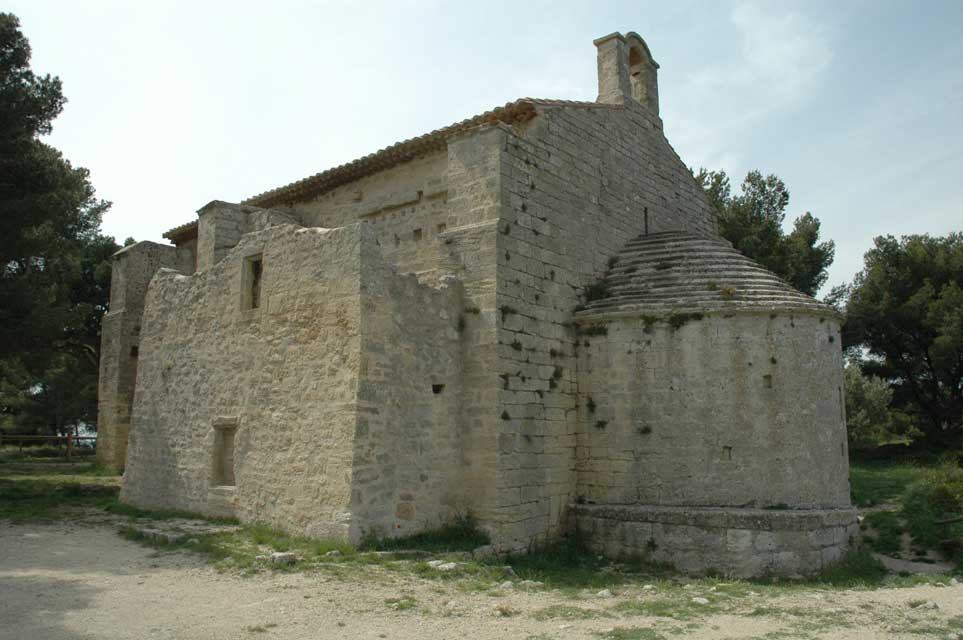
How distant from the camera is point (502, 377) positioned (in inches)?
413

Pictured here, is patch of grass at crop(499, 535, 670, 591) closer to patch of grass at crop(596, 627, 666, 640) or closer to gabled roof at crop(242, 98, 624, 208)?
patch of grass at crop(596, 627, 666, 640)

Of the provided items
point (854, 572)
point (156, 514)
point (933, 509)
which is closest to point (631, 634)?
point (854, 572)

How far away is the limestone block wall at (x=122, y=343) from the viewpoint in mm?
19156

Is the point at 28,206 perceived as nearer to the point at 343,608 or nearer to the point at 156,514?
the point at 156,514

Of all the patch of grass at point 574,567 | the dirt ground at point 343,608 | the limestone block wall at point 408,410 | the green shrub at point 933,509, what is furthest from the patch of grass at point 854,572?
Result: the limestone block wall at point 408,410

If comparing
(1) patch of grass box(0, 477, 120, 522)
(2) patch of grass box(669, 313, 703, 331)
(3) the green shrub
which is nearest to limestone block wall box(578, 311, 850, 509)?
(2) patch of grass box(669, 313, 703, 331)

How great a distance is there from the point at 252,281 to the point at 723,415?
7.59 m

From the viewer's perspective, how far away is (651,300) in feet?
38.2

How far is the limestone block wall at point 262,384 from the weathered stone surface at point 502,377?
0.04 meters

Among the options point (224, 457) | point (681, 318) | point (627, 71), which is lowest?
point (224, 457)

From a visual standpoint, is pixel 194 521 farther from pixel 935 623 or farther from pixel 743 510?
pixel 935 623

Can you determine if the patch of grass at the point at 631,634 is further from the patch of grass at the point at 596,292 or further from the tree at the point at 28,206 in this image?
the tree at the point at 28,206

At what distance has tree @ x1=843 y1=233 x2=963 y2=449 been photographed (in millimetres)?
26719

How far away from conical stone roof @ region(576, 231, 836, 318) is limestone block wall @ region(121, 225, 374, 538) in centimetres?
436
